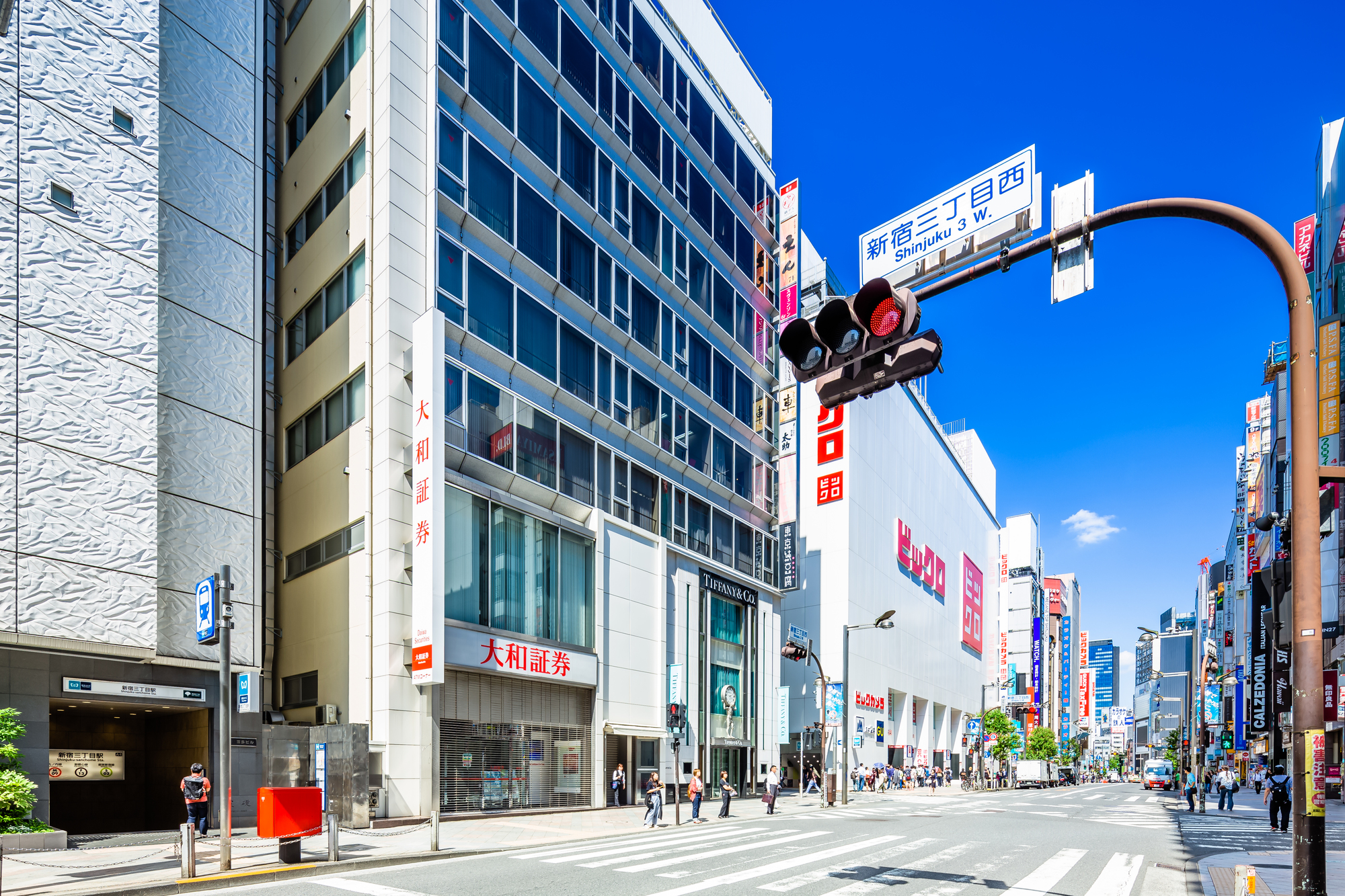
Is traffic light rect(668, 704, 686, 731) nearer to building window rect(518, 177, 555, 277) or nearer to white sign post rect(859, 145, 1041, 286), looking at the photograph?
building window rect(518, 177, 555, 277)

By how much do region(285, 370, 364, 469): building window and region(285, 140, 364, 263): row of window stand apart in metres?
6.11

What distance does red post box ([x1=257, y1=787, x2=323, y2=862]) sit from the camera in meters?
16.4

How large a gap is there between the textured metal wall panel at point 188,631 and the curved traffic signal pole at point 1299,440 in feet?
70.1

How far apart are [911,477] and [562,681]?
55.4 metres

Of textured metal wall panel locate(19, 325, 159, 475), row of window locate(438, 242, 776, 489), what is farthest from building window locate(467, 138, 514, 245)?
textured metal wall panel locate(19, 325, 159, 475)

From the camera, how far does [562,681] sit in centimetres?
3212

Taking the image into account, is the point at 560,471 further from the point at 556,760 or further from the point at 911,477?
the point at 911,477

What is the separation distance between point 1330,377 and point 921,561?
140 ft

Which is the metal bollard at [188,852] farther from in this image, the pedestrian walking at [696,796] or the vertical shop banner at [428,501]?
the pedestrian walking at [696,796]

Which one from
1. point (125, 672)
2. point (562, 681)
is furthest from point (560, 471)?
point (125, 672)

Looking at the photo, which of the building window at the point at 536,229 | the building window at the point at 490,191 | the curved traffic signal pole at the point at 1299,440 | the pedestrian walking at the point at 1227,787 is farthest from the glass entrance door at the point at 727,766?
the curved traffic signal pole at the point at 1299,440

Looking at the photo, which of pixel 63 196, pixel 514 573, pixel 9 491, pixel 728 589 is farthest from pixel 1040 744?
pixel 63 196

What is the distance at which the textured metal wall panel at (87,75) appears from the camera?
72.0ft

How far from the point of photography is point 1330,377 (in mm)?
44312
